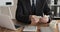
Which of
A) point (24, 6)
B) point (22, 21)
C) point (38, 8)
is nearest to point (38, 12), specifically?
point (38, 8)

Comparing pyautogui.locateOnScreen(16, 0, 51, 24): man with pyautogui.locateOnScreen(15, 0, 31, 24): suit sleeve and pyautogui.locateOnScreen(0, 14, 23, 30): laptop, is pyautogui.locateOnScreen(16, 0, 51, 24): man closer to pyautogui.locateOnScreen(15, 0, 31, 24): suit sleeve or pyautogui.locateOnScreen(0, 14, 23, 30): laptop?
pyautogui.locateOnScreen(15, 0, 31, 24): suit sleeve

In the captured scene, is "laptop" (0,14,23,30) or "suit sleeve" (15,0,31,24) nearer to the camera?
"laptop" (0,14,23,30)

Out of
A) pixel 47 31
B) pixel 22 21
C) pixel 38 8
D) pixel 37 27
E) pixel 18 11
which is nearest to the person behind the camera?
pixel 47 31

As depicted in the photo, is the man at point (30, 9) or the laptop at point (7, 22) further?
the man at point (30, 9)

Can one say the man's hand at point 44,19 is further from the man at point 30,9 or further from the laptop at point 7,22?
the laptop at point 7,22

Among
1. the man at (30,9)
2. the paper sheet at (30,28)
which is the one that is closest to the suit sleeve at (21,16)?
the man at (30,9)

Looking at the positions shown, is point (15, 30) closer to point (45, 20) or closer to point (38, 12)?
point (45, 20)

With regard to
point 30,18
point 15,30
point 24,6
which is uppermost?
point 24,6

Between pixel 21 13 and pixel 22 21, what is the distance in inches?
7.1

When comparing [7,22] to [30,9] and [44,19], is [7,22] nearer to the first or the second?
[44,19]

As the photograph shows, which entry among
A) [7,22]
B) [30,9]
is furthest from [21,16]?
[7,22]

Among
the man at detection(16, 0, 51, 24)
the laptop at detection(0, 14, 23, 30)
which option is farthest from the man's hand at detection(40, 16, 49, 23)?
the laptop at detection(0, 14, 23, 30)

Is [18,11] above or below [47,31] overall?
above

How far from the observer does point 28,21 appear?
4.67ft
